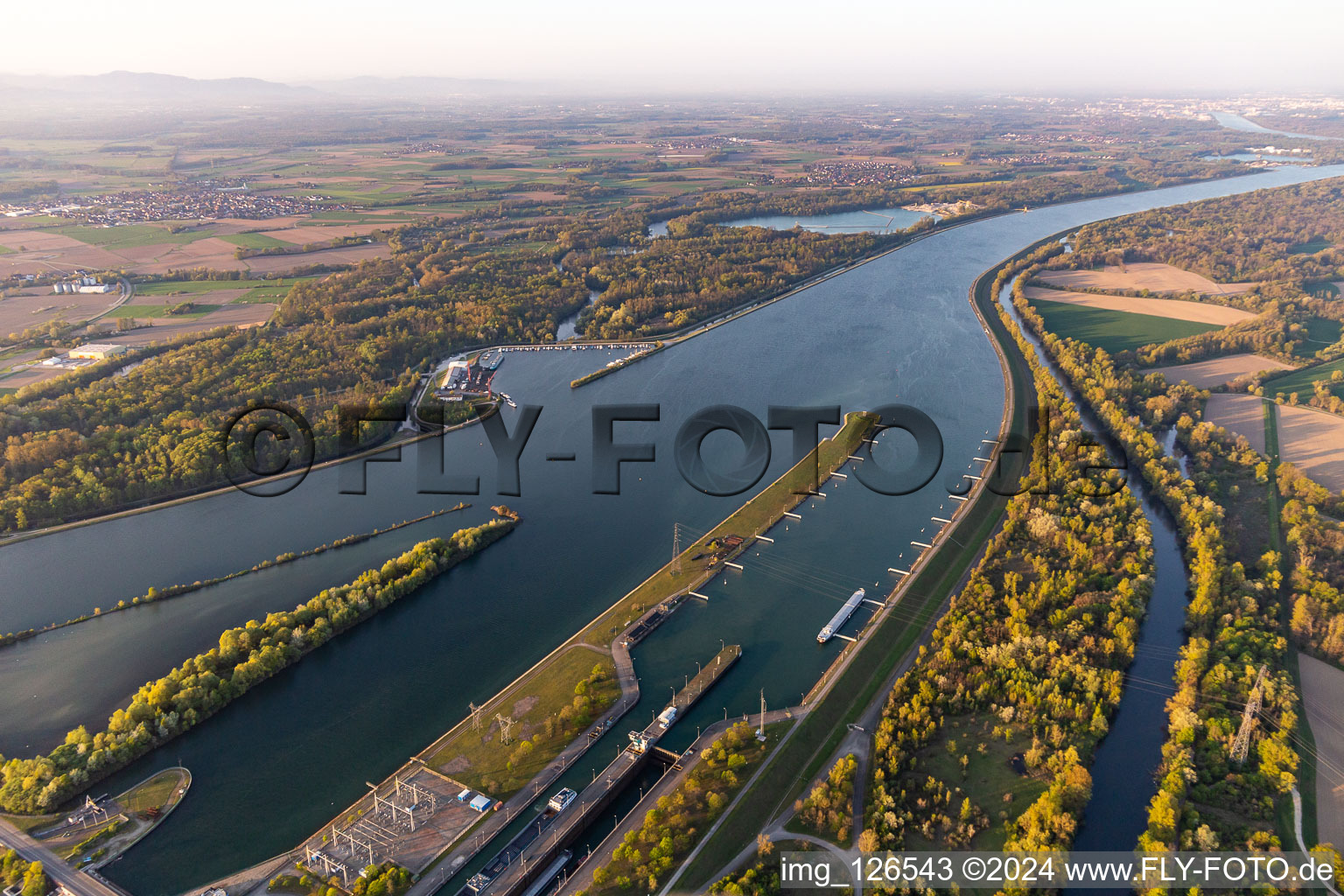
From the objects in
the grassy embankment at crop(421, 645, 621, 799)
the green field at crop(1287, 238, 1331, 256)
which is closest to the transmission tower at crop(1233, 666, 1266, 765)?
the grassy embankment at crop(421, 645, 621, 799)

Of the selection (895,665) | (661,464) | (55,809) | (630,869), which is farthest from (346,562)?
(895,665)

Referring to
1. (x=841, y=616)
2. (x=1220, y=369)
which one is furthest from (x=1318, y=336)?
(x=841, y=616)

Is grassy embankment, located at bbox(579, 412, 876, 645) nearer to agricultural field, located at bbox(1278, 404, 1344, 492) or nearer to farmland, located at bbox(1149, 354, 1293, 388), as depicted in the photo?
agricultural field, located at bbox(1278, 404, 1344, 492)

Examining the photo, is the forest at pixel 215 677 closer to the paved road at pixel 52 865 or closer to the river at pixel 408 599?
the river at pixel 408 599

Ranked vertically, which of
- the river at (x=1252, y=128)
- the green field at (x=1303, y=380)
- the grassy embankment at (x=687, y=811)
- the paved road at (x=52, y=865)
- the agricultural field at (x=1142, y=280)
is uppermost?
the river at (x=1252, y=128)

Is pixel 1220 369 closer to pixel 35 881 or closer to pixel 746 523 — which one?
pixel 746 523

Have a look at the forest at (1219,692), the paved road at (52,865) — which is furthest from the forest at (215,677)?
the forest at (1219,692)
